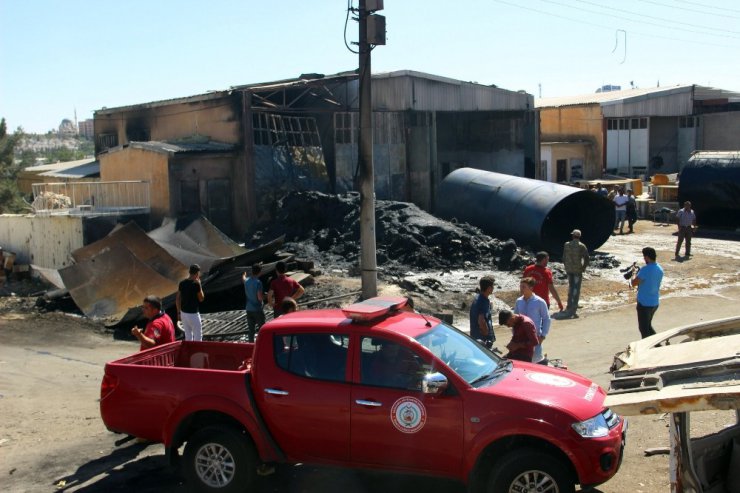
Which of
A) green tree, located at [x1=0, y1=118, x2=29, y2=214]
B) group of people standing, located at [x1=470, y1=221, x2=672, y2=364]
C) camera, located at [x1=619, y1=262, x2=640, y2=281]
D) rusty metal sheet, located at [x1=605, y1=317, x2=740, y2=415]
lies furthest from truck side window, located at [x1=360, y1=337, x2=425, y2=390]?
green tree, located at [x1=0, y1=118, x2=29, y2=214]

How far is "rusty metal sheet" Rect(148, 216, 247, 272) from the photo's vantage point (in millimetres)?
18797

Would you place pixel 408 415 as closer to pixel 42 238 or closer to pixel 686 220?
pixel 686 220

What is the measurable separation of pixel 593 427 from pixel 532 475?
0.62m

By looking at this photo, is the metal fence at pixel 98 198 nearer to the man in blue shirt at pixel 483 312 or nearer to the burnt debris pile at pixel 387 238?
the burnt debris pile at pixel 387 238

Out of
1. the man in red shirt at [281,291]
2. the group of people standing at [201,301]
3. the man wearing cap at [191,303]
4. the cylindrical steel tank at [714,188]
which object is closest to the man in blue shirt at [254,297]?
the group of people standing at [201,301]

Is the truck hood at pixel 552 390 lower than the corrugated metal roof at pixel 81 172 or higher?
lower

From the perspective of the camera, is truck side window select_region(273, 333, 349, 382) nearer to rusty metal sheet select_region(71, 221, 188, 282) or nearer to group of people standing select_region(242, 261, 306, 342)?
group of people standing select_region(242, 261, 306, 342)

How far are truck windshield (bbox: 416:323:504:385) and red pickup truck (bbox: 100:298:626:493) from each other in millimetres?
16

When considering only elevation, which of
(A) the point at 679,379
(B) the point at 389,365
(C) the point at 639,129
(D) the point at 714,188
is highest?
(C) the point at 639,129

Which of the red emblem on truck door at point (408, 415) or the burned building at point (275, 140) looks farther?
the burned building at point (275, 140)

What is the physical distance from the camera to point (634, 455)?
7.75 meters

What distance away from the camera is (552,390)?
21.5ft

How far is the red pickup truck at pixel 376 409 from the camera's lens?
6133mm

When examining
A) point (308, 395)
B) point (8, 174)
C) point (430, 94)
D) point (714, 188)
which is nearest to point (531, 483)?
point (308, 395)
